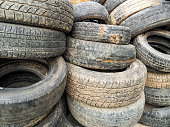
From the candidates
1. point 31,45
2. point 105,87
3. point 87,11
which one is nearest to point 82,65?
point 105,87

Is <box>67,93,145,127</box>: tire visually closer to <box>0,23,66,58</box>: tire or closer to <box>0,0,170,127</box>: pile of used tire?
<box>0,0,170,127</box>: pile of used tire

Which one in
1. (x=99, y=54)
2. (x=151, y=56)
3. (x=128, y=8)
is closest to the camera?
(x=99, y=54)

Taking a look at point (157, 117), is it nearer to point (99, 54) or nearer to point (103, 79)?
point (103, 79)

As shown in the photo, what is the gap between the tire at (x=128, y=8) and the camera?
172 centimetres

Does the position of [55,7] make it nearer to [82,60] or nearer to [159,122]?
[82,60]

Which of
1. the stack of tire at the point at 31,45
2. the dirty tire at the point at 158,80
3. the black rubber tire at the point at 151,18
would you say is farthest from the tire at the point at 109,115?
the black rubber tire at the point at 151,18

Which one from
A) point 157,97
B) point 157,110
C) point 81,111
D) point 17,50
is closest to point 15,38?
point 17,50

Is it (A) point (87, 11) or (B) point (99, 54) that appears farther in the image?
(A) point (87, 11)

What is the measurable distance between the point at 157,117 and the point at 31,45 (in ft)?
6.33

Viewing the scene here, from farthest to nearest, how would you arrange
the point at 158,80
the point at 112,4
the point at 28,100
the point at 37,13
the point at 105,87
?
the point at 112,4 → the point at 158,80 → the point at 105,87 → the point at 37,13 → the point at 28,100

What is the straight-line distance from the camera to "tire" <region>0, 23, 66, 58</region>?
80 cm

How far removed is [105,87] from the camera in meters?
1.07

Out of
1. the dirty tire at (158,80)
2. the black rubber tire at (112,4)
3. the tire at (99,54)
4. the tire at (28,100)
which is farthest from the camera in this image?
the black rubber tire at (112,4)

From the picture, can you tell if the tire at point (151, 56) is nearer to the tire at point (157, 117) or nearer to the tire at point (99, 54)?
the tire at point (99, 54)
